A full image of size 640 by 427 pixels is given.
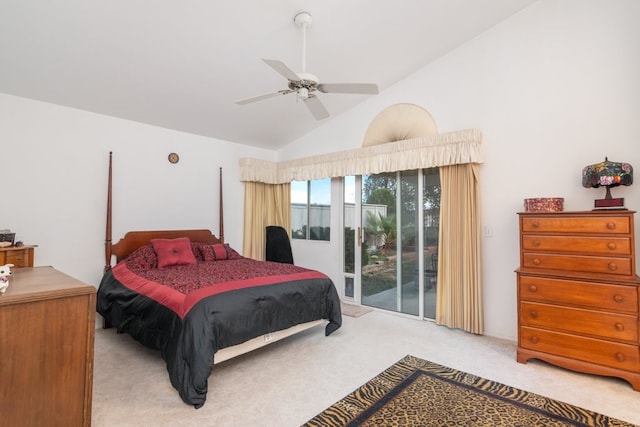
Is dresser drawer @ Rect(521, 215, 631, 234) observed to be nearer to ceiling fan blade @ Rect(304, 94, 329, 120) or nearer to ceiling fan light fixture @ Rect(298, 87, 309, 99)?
ceiling fan blade @ Rect(304, 94, 329, 120)

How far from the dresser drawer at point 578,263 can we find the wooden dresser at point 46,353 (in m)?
3.30

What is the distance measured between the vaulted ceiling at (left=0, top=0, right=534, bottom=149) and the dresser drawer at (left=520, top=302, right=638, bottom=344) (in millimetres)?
2911

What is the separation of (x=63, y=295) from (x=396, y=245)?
3635 mm

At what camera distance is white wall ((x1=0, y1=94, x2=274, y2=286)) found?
3.43 metres

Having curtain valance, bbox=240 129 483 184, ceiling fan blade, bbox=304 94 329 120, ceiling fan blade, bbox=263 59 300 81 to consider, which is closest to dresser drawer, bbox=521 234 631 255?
curtain valance, bbox=240 129 483 184

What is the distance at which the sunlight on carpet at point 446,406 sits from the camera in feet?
6.82

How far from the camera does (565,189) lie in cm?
317

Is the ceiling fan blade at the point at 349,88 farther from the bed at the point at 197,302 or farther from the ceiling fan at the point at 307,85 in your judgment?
the bed at the point at 197,302

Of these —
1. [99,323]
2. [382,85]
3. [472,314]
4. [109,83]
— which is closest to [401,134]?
[382,85]

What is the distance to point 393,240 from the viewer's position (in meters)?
4.47

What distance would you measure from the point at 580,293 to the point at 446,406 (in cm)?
149

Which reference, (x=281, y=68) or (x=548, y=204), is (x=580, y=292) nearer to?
(x=548, y=204)

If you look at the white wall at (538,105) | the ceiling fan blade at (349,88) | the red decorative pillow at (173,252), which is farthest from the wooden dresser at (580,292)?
the red decorative pillow at (173,252)

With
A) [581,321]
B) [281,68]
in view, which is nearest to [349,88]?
[281,68]
